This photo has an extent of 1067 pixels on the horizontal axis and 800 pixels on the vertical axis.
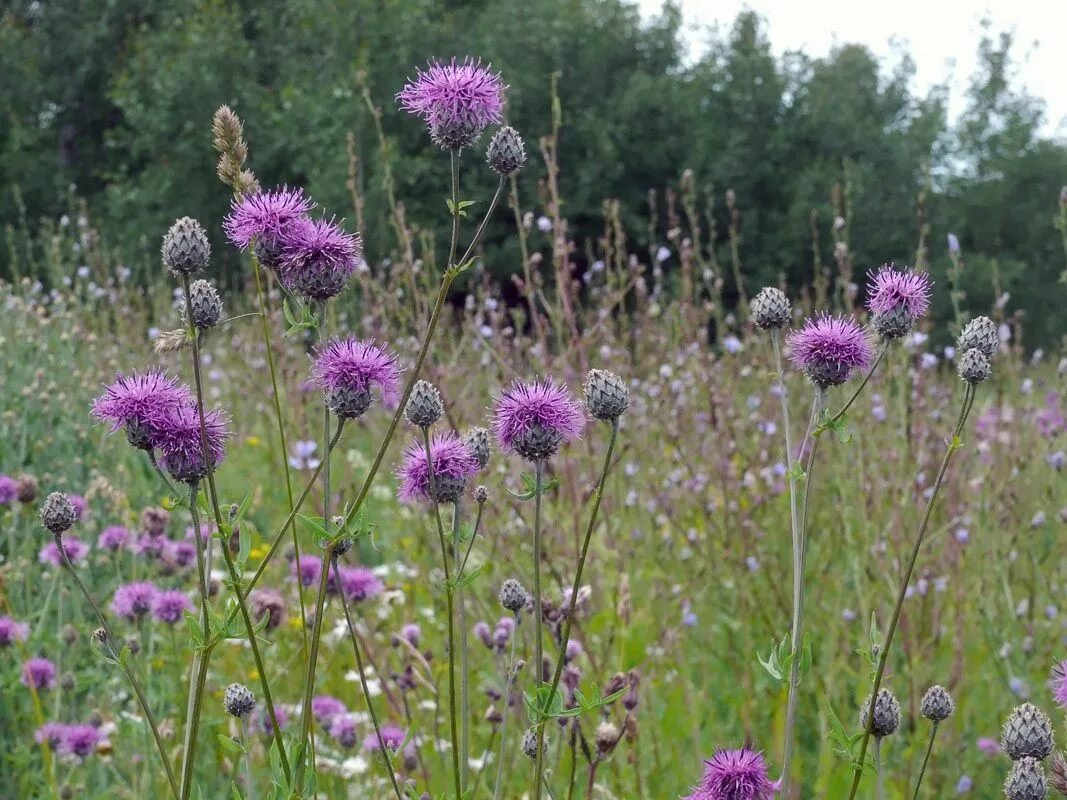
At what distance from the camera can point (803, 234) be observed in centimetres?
1991

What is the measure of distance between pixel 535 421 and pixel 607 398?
0.43 ft

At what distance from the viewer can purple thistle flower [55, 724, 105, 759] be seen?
2699 millimetres

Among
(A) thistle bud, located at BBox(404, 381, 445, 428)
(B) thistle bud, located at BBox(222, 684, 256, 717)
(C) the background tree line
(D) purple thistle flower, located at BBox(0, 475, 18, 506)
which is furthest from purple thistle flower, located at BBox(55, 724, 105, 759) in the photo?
(C) the background tree line

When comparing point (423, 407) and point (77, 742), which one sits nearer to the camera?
point (423, 407)

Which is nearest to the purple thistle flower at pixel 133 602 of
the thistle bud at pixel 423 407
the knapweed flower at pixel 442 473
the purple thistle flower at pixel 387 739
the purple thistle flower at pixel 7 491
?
the purple thistle flower at pixel 387 739

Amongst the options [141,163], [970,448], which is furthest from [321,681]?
[141,163]

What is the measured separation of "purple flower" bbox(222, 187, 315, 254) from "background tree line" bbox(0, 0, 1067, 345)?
16.4 meters

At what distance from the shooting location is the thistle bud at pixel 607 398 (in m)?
1.61

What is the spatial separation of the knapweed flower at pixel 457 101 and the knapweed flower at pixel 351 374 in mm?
321

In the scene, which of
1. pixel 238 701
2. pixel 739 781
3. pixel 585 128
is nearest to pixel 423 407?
pixel 238 701

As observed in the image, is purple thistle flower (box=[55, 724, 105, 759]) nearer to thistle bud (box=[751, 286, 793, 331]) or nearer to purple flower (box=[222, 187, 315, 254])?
purple flower (box=[222, 187, 315, 254])

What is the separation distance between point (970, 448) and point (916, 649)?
57.2 inches

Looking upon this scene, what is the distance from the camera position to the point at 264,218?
1.61 m

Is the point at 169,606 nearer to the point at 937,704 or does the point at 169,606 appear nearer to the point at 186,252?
the point at 186,252
